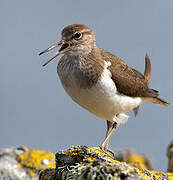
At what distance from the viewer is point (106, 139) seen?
8.18 metres

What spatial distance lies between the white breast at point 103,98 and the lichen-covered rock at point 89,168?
174cm

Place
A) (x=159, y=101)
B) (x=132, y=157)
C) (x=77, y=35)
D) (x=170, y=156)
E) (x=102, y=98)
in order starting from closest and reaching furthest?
1. (x=102, y=98)
2. (x=77, y=35)
3. (x=159, y=101)
4. (x=170, y=156)
5. (x=132, y=157)

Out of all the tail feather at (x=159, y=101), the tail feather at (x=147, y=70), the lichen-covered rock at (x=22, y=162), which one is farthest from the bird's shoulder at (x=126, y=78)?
the lichen-covered rock at (x=22, y=162)

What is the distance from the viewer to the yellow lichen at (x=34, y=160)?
321 inches

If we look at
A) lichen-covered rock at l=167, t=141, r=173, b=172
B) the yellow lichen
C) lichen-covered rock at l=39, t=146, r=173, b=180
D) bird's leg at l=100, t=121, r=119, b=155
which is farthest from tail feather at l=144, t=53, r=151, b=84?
lichen-covered rock at l=39, t=146, r=173, b=180

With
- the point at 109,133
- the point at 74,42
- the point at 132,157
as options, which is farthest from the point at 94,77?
the point at 132,157

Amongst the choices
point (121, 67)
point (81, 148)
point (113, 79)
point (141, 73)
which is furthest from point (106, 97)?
point (141, 73)

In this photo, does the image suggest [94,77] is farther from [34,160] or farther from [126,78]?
[34,160]

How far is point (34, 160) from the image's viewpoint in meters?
8.31

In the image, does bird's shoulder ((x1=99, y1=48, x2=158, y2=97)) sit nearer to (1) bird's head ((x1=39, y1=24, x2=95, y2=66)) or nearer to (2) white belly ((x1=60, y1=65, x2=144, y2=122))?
(2) white belly ((x1=60, y1=65, x2=144, y2=122))

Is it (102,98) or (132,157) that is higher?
(102,98)

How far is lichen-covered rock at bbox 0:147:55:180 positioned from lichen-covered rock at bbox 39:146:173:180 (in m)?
→ 1.80

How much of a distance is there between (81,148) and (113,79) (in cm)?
242

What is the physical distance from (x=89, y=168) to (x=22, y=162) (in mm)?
3880
